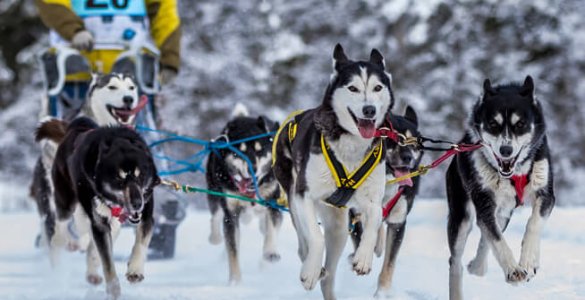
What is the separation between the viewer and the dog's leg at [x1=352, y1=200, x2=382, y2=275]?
3203 mm

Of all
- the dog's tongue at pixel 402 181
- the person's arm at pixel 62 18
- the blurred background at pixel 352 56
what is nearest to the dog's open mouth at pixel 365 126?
the dog's tongue at pixel 402 181

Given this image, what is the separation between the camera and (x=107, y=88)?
4895mm

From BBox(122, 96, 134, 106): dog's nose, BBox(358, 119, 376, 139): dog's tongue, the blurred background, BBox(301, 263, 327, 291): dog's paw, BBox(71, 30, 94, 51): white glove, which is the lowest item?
BBox(301, 263, 327, 291): dog's paw

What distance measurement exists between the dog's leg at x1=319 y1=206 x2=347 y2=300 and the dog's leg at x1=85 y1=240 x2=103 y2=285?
114 cm

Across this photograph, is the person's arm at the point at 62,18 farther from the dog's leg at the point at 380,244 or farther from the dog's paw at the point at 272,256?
the dog's leg at the point at 380,244

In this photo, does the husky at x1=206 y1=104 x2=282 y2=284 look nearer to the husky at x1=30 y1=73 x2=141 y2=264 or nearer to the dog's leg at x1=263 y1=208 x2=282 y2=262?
the dog's leg at x1=263 y1=208 x2=282 y2=262

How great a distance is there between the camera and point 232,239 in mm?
4836

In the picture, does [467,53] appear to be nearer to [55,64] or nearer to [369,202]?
[55,64]

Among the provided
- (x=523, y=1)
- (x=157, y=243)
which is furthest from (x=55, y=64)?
(x=523, y=1)

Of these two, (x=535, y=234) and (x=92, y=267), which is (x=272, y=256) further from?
(x=535, y=234)

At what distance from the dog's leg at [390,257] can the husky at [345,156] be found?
713 millimetres

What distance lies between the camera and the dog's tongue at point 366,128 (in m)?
3.30

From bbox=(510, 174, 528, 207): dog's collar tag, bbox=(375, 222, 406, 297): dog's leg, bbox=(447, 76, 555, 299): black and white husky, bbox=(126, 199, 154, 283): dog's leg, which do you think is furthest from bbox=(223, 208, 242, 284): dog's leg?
bbox=(510, 174, 528, 207): dog's collar tag

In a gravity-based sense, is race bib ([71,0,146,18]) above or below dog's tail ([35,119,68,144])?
above
